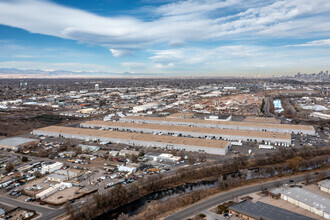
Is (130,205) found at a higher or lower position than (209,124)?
lower

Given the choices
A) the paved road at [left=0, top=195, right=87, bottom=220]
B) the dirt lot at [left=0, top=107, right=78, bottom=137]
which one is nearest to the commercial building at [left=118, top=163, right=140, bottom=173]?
the paved road at [left=0, top=195, right=87, bottom=220]

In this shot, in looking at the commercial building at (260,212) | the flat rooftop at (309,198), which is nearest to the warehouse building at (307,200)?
the flat rooftop at (309,198)

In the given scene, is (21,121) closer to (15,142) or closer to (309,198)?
(15,142)

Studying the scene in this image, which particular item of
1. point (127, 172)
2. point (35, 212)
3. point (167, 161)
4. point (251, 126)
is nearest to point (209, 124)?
point (251, 126)

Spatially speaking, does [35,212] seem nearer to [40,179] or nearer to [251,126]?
[40,179]

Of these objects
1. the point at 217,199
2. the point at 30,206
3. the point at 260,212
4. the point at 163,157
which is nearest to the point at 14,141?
the point at 30,206

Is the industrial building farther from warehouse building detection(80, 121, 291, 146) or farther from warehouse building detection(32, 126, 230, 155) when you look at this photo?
warehouse building detection(80, 121, 291, 146)
